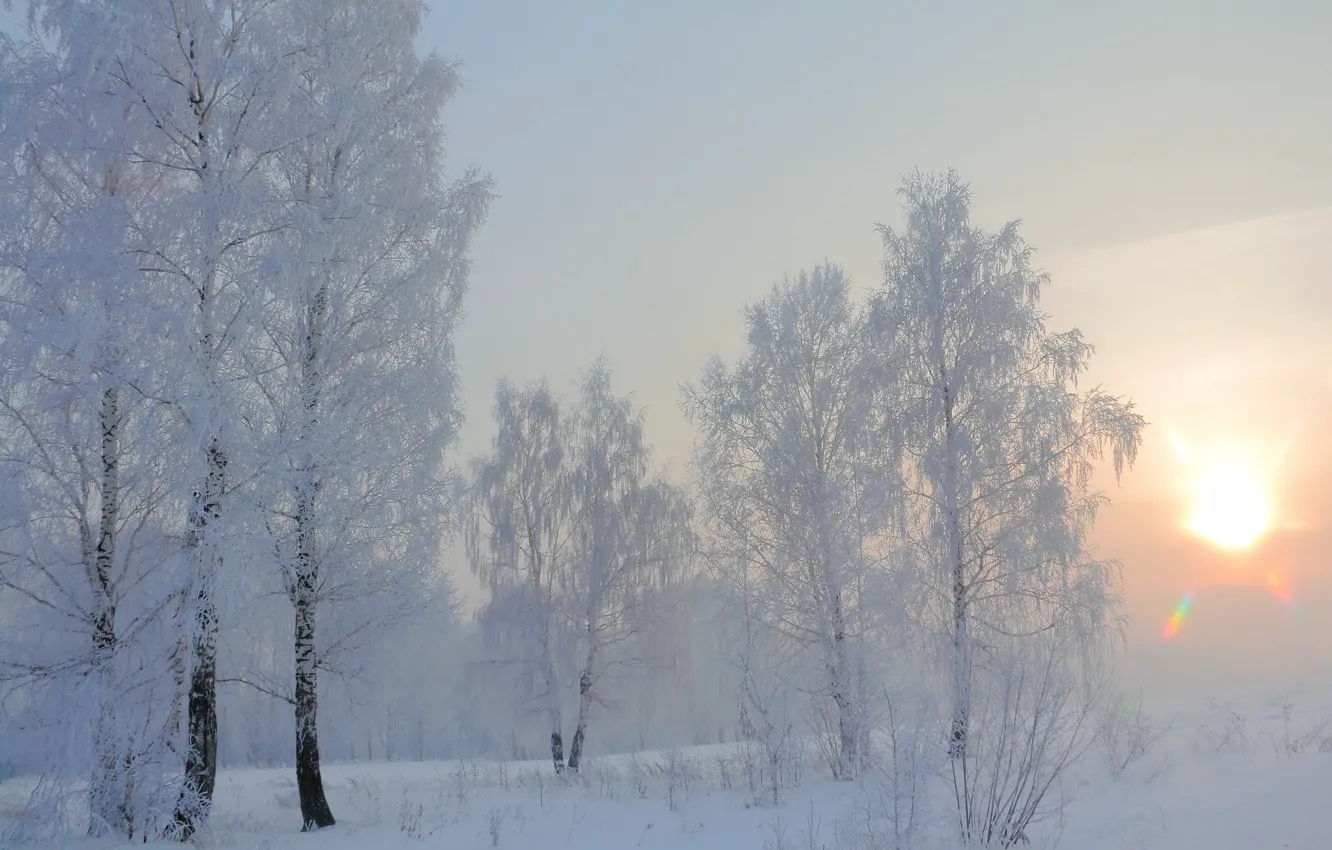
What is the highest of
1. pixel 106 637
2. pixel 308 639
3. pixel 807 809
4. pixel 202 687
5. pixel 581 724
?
pixel 106 637

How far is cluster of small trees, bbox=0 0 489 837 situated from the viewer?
9.80 m

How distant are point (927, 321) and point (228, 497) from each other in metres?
11.5

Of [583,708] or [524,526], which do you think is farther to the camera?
[524,526]

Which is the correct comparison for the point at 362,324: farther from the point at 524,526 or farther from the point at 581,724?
the point at 581,724

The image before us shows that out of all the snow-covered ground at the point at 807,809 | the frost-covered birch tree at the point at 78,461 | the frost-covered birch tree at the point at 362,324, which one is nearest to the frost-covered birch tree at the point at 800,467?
the snow-covered ground at the point at 807,809

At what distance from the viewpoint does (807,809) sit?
1159 centimetres

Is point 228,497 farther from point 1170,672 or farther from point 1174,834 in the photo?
point 1170,672

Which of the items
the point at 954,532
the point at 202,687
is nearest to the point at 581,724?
the point at 954,532

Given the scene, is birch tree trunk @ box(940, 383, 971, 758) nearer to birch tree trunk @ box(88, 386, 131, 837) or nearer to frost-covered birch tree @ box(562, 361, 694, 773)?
frost-covered birch tree @ box(562, 361, 694, 773)

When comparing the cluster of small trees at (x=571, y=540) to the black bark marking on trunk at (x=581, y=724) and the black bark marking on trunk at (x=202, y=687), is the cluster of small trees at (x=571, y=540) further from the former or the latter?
the black bark marking on trunk at (x=202, y=687)

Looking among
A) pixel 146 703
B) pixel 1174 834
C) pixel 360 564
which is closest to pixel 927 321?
pixel 1174 834

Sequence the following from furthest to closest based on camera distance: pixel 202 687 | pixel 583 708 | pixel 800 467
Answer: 1. pixel 583 708
2. pixel 800 467
3. pixel 202 687

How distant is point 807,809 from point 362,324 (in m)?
8.91

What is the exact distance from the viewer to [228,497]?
988 cm
